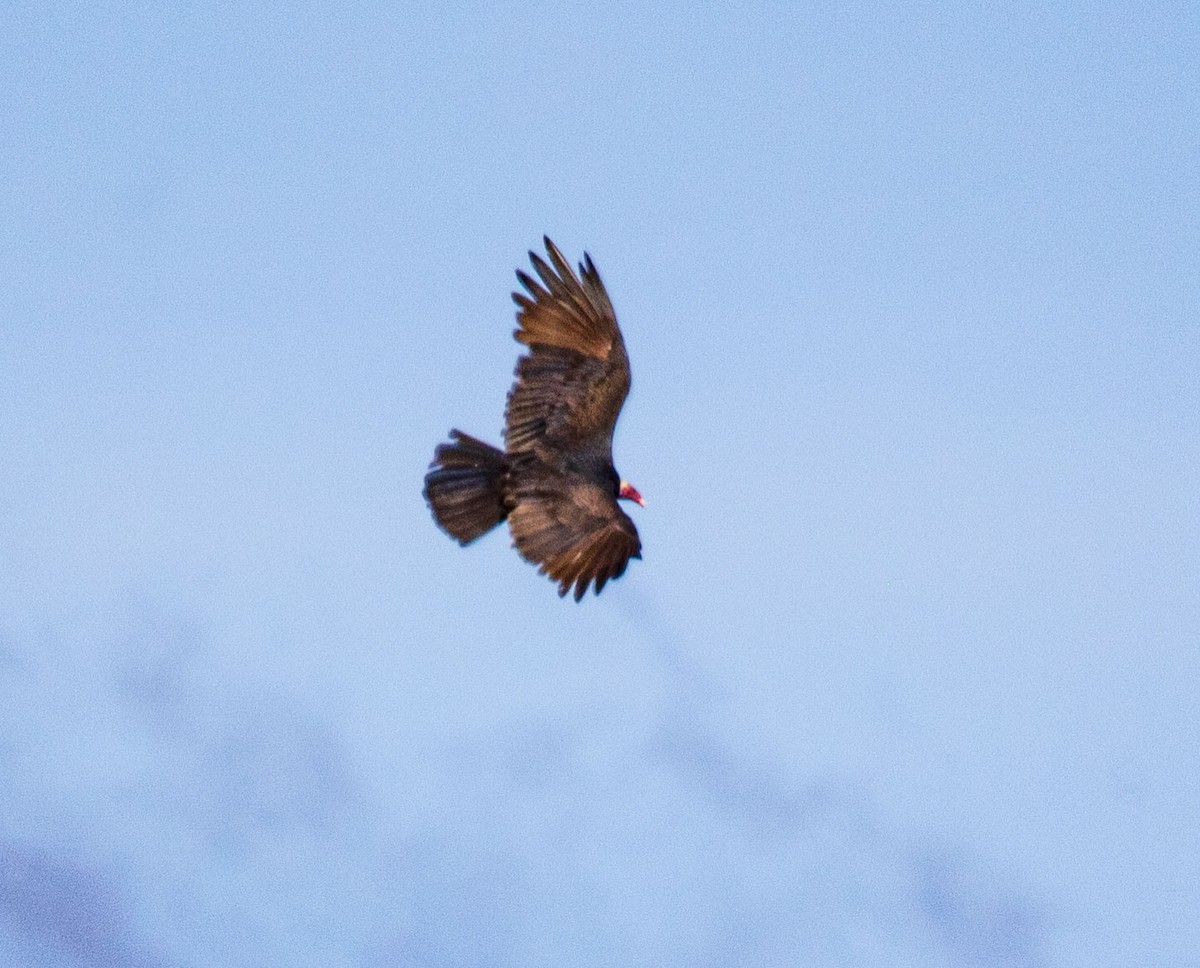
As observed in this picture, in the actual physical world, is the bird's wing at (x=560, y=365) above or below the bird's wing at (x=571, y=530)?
above

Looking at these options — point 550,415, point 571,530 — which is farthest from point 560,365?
point 571,530

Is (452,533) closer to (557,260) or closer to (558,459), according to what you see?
(558,459)

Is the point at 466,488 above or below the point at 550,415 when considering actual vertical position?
below

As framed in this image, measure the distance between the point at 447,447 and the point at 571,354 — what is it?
1345mm

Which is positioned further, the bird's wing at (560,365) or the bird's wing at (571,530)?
the bird's wing at (560,365)

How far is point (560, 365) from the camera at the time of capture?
17.5 meters

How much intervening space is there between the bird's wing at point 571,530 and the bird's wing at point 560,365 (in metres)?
0.41

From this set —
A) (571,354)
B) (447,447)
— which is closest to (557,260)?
(571,354)

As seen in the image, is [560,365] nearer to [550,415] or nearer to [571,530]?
[550,415]

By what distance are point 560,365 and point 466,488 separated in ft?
4.40

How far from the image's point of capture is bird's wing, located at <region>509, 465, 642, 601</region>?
52.7ft

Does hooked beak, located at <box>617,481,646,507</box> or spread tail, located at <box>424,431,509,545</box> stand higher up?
hooked beak, located at <box>617,481,646,507</box>

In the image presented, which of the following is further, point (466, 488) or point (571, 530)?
point (466, 488)

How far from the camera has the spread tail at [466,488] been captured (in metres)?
17.2
